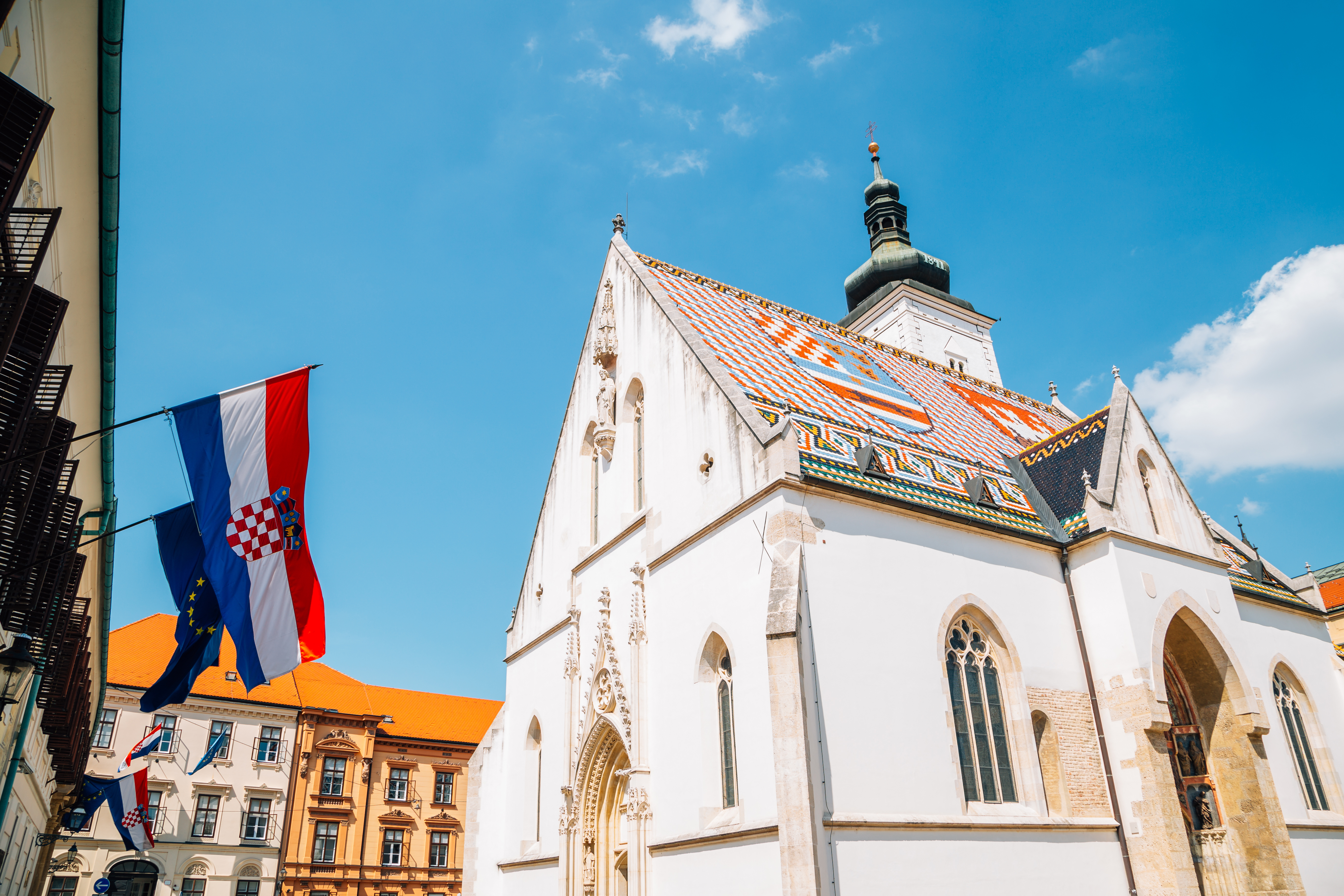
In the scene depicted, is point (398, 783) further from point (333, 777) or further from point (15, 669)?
point (15, 669)

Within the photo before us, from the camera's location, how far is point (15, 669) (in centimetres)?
768

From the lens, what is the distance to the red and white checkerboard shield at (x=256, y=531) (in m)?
9.07

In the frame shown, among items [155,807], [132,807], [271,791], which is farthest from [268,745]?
[132,807]

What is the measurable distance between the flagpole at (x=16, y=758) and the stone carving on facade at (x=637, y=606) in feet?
28.6

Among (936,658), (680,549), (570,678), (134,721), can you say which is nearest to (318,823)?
(134,721)

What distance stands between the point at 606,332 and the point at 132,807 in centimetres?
2185

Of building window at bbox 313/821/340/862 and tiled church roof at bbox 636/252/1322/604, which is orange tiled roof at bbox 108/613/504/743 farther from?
tiled church roof at bbox 636/252/1322/604

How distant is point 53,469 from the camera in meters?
8.82

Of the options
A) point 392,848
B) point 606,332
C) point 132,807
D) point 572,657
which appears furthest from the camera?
point 392,848

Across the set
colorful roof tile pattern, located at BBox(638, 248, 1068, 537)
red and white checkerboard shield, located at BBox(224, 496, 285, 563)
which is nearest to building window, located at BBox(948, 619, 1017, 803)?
colorful roof tile pattern, located at BBox(638, 248, 1068, 537)

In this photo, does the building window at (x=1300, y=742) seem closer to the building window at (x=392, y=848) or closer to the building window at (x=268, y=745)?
the building window at (x=392, y=848)

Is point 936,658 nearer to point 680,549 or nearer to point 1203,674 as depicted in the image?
point 680,549

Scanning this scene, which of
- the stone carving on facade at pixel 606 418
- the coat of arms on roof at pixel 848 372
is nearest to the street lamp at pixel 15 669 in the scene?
the stone carving on facade at pixel 606 418

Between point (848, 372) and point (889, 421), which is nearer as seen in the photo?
point (889, 421)
